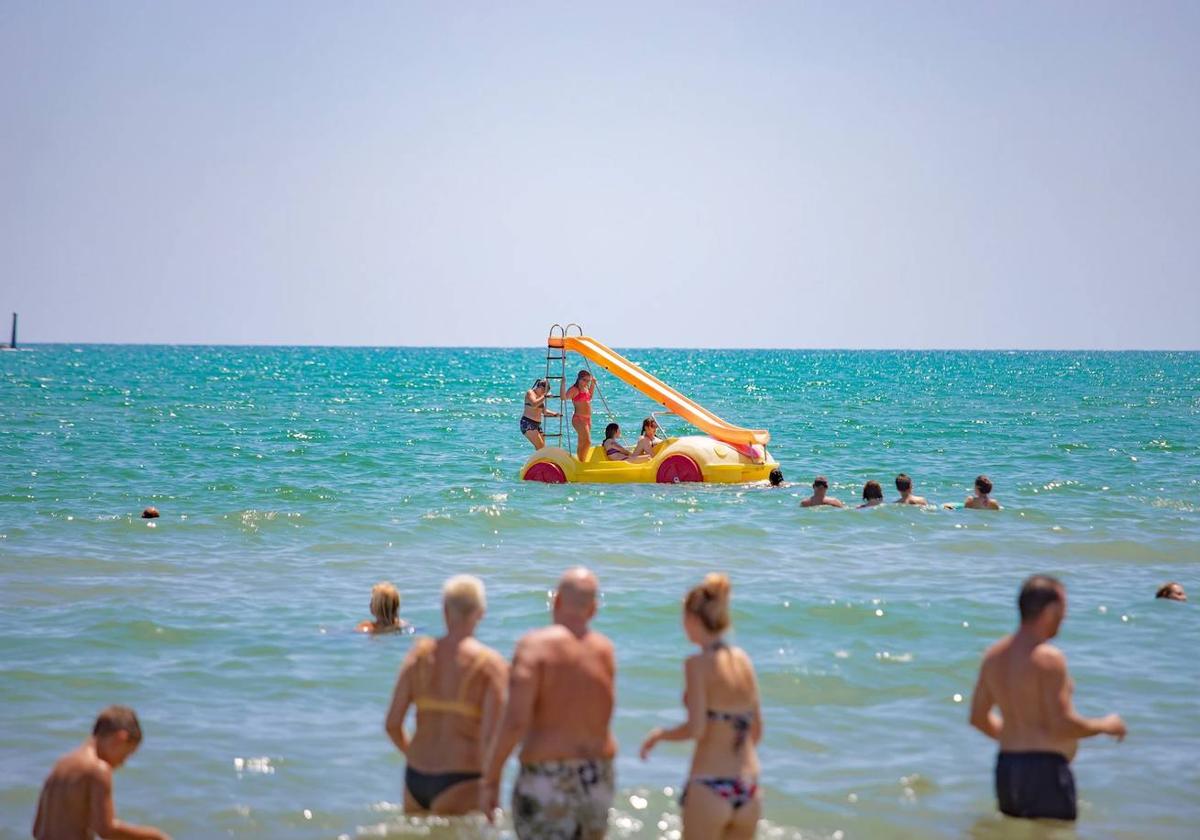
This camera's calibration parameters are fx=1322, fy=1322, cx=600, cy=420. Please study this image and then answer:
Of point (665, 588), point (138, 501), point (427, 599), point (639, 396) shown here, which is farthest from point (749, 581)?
point (639, 396)

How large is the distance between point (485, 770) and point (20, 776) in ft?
13.0

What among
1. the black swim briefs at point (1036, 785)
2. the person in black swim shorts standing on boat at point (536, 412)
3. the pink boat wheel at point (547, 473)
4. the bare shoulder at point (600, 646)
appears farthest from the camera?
the pink boat wheel at point (547, 473)

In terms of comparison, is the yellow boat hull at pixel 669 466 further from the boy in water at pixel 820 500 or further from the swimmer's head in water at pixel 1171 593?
the swimmer's head in water at pixel 1171 593

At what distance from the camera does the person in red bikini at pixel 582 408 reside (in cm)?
2169

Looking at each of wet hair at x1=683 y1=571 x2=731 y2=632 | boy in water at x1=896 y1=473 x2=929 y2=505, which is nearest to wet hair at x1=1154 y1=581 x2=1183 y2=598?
boy in water at x1=896 y1=473 x2=929 y2=505

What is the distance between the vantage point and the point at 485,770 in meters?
5.54

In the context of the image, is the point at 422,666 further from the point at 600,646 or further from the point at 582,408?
the point at 582,408

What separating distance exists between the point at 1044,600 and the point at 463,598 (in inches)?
106

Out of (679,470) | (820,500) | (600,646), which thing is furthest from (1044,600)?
Result: (679,470)

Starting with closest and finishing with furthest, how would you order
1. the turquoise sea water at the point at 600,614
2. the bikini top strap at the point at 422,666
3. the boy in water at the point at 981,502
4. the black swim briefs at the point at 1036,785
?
the bikini top strap at the point at 422,666 < the black swim briefs at the point at 1036,785 < the turquoise sea water at the point at 600,614 < the boy in water at the point at 981,502

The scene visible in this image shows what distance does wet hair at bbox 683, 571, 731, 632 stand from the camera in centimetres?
554

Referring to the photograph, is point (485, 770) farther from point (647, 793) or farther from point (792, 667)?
point (792, 667)

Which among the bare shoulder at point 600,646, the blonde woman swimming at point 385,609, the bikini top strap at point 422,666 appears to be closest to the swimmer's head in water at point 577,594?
the bare shoulder at point 600,646

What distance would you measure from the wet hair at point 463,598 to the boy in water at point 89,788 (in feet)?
4.95
